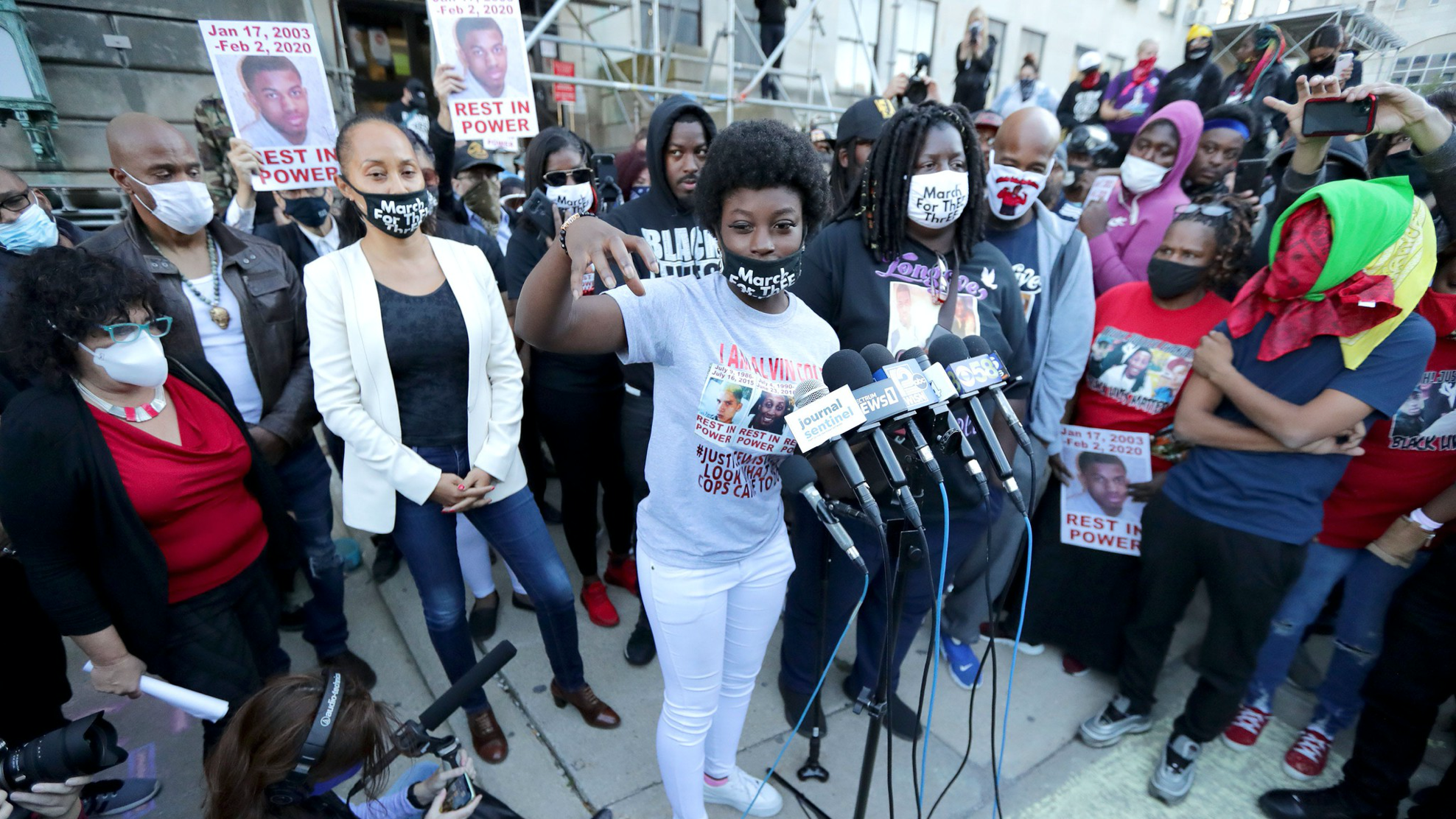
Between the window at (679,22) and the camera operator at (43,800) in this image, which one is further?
the window at (679,22)

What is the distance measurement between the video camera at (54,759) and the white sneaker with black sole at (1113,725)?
3256 mm

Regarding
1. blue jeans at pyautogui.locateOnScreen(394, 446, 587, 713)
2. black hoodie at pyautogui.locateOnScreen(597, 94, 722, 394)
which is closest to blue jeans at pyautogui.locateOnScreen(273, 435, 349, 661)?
blue jeans at pyautogui.locateOnScreen(394, 446, 587, 713)

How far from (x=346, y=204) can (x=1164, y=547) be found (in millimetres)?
3462

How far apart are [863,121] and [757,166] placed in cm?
181

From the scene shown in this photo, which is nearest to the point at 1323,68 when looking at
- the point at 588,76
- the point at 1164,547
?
the point at 1164,547

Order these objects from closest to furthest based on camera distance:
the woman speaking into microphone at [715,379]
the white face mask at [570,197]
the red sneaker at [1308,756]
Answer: the woman speaking into microphone at [715,379] → the red sneaker at [1308,756] → the white face mask at [570,197]

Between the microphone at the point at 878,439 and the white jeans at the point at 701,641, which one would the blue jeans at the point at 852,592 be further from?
the microphone at the point at 878,439

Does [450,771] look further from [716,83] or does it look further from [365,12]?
[716,83]

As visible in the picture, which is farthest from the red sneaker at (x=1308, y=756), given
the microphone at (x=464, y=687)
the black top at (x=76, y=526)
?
the black top at (x=76, y=526)

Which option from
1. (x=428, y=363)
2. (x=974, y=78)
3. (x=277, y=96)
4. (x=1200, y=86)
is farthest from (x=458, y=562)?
(x=974, y=78)

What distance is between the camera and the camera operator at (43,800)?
1390 millimetres

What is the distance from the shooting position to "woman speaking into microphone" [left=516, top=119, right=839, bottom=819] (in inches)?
62.6

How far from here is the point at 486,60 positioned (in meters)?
4.18

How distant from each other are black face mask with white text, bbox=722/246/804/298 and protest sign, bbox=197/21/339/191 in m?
3.08
